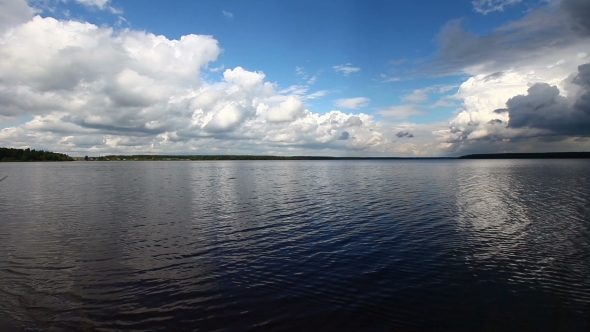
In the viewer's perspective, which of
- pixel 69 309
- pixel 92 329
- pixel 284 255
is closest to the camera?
pixel 92 329

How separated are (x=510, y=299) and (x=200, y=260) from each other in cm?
1439

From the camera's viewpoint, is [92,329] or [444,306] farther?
[444,306]

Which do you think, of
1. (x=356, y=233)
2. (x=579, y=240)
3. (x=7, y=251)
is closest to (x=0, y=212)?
(x=7, y=251)

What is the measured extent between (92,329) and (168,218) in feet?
63.7

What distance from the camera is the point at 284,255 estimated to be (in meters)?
18.1

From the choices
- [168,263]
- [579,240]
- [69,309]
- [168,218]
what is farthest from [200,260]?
[579,240]

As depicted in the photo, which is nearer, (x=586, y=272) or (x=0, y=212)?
(x=586, y=272)

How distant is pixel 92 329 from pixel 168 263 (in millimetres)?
6487

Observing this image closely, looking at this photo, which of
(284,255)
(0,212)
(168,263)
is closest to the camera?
(168,263)

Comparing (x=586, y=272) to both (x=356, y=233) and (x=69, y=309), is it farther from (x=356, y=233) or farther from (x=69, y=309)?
(x=69, y=309)

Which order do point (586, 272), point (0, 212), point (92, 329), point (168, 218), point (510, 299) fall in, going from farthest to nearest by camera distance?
point (0, 212) < point (168, 218) < point (586, 272) < point (510, 299) < point (92, 329)

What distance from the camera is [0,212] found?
1286 inches

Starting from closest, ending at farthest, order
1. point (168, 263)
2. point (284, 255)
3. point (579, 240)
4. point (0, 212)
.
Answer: point (168, 263), point (284, 255), point (579, 240), point (0, 212)

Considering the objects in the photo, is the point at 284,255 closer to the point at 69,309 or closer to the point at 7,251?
the point at 69,309
